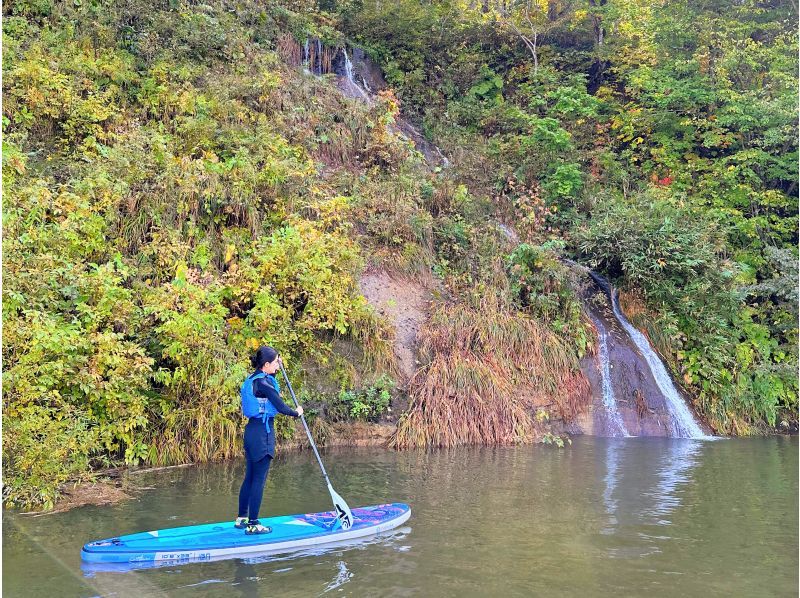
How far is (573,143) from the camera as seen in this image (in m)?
18.0

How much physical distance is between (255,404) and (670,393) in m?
8.82

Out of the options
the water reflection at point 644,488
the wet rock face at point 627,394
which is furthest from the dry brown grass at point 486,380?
the water reflection at point 644,488

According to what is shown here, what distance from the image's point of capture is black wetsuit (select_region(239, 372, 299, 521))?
6098mm

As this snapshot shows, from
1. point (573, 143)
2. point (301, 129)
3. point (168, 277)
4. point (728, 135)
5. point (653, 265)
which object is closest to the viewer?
point (168, 277)

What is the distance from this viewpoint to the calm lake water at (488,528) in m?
5.02

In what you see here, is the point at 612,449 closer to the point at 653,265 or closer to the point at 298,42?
the point at 653,265

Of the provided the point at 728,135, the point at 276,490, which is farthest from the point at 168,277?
the point at 728,135

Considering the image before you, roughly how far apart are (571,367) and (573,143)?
8255 millimetres

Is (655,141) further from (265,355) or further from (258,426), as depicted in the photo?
(258,426)

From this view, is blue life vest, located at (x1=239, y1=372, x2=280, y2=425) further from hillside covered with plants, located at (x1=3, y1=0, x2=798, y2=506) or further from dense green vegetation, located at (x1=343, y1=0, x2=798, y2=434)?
dense green vegetation, located at (x1=343, y1=0, x2=798, y2=434)

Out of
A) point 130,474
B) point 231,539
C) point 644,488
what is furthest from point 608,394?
point 231,539

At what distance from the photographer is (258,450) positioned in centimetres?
615

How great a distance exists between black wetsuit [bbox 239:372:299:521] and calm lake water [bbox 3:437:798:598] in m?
0.65

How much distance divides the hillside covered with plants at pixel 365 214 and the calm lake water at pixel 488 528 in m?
1.01
